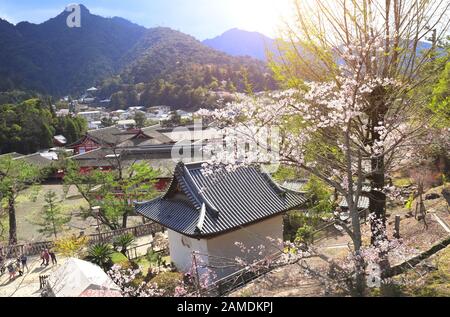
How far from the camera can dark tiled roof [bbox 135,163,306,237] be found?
9.33 meters

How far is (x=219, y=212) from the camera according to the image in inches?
376

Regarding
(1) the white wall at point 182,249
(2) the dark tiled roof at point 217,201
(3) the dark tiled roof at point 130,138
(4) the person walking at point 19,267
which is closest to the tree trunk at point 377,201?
(2) the dark tiled roof at point 217,201

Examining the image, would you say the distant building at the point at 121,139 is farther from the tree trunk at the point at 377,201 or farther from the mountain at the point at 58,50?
the tree trunk at the point at 377,201

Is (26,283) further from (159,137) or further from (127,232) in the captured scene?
(159,137)

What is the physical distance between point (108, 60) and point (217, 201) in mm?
103239

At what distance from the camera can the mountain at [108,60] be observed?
63.0 meters

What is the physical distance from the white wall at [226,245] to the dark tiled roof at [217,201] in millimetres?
492

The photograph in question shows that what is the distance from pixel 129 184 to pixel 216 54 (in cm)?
9706

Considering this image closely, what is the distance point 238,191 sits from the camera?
1056 centimetres

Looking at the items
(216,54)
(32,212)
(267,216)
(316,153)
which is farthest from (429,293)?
(216,54)

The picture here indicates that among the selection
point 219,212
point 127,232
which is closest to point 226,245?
point 219,212
